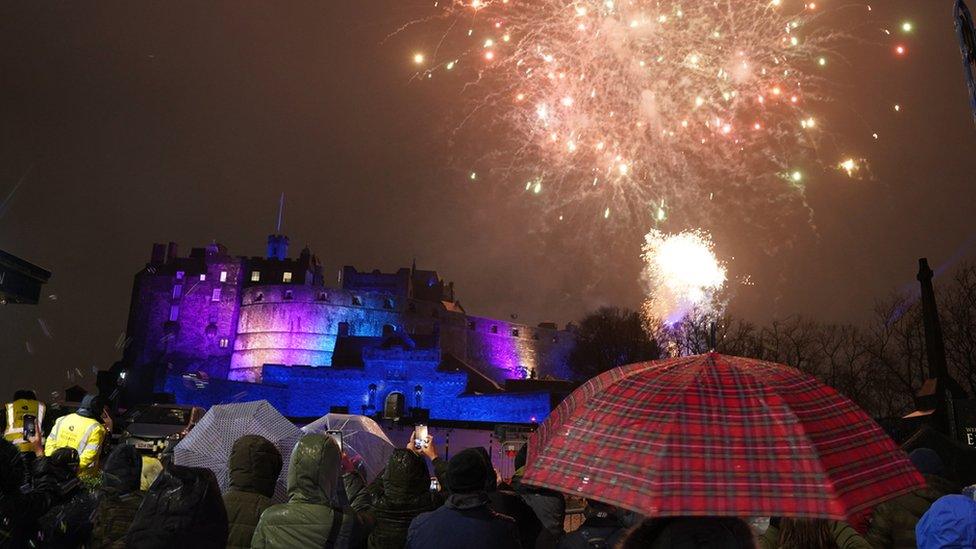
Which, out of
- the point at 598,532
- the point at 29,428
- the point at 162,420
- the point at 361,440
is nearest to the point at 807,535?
the point at 598,532

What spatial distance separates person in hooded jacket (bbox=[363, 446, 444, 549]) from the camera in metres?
3.83

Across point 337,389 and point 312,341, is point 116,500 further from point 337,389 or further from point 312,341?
point 312,341

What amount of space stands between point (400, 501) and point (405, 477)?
5.1 inches

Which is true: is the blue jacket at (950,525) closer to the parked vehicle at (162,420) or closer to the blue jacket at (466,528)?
the blue jacket at (466,528)

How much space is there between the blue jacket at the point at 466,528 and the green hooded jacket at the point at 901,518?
211cm

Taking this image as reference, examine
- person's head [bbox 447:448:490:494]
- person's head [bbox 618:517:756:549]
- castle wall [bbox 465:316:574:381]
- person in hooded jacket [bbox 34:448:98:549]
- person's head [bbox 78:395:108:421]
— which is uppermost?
castle wall [bbox 465:316:574:381]

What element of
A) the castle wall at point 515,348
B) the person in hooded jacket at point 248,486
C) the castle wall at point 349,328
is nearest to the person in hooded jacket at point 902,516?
the person in hooded jacket at point 248,486

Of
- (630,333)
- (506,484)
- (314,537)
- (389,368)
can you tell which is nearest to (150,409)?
(506,484)

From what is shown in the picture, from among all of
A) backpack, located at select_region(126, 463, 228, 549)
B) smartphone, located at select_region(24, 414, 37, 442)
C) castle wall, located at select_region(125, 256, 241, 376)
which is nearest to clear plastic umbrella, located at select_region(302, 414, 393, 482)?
smartphone, located at select_region(24, 414, 37, 442)

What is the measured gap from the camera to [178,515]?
10.4 feet

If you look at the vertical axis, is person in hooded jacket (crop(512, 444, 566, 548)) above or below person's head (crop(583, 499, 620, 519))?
below

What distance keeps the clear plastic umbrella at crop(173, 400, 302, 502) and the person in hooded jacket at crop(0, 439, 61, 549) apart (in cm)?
166

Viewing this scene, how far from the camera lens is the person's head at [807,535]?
2982 millimetres

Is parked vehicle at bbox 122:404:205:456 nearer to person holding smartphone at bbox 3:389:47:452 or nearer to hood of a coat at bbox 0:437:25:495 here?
person holding smartphone at bbox 3:389:47:452
